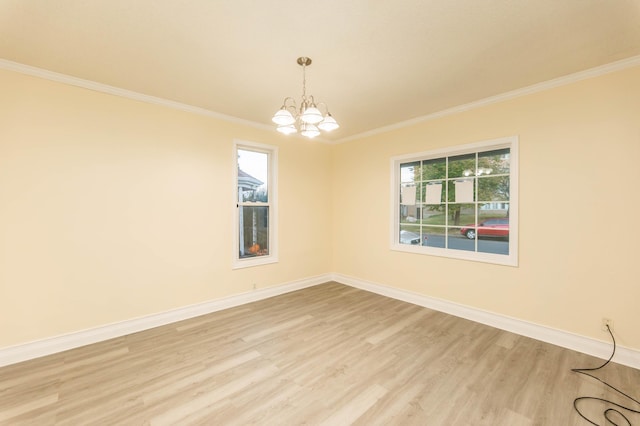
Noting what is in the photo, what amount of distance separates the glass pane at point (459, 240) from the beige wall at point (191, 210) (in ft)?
0.76

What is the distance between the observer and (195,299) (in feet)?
11.8

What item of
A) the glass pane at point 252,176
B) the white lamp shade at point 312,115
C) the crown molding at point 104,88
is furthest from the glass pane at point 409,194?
the crown molding at point 104,88

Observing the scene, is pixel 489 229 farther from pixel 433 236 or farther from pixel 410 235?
pixel 410 235

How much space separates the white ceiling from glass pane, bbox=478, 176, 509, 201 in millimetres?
1022

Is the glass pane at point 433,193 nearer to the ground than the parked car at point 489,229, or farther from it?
farther from it

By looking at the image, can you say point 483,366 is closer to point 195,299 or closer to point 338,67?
point 338,67

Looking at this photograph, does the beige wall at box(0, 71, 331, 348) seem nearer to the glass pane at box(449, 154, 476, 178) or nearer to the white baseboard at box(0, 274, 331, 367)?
the white baseboard at box(0, 274, 331, 367)

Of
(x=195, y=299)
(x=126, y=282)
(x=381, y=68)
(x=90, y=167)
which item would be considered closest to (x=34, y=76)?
(x=90, y=167)

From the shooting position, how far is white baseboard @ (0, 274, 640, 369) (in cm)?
252

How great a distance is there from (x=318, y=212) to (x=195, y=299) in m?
2.48

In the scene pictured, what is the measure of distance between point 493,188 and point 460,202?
0.41 metres

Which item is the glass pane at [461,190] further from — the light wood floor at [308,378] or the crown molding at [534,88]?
the light wood floor at [308,378]

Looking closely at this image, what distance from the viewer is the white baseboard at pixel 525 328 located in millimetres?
2488

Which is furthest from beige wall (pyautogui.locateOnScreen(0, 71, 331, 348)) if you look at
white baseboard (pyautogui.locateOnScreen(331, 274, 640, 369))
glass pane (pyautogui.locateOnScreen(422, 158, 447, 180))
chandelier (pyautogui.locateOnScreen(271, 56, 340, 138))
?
glass pane (pyautogui.locateOnScreen(422, 158, 447, 180))
